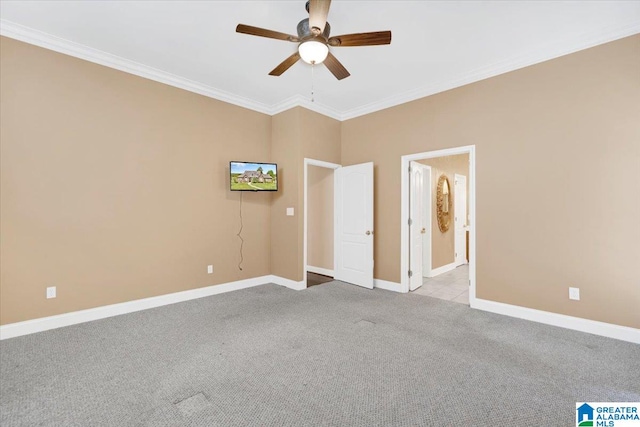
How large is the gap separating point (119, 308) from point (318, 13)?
392 cm

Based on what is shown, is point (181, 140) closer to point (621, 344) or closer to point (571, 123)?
point (571, 123)

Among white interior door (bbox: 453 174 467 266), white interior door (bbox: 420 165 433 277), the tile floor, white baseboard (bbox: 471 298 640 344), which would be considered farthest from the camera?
white interior door (bbox: 453 174 467 266)

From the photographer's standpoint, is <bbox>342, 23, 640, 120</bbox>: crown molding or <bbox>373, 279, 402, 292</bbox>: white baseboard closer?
<bbox>342, 23, 640, 120</bbox>: crown molding

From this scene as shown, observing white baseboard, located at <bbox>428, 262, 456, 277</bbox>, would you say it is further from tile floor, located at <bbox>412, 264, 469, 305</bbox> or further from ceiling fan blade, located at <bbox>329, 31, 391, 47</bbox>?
ceiling fan blade, located at <bbox>329, 31, 391, 47</bbox>

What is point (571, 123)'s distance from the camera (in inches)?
126

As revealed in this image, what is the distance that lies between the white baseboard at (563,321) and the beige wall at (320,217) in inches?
115

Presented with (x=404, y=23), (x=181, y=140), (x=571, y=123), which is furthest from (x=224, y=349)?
(x=571, y=123)

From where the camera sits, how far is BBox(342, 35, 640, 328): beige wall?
292cm

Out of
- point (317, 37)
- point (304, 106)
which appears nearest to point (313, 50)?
point (317, 37)

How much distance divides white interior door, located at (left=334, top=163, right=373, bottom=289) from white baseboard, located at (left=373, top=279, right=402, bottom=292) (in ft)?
0.59

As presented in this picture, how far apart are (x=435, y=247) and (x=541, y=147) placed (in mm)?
3066

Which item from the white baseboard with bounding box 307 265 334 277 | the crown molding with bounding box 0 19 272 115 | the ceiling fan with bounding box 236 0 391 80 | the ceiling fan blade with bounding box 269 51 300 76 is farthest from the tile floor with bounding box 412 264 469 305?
the crown molding with bounding box 0 19 272 115

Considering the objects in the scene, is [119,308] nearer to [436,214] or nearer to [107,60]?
[107,60]

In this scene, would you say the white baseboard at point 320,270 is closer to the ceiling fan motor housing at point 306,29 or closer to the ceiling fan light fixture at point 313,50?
the ceiling fan light fixture at point 313,50
